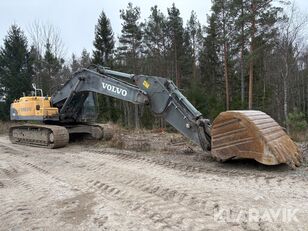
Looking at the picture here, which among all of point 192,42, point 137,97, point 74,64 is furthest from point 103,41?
point 137,97

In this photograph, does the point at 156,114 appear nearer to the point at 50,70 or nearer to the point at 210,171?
the point at 210,171

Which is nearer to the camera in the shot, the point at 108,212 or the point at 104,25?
the point at 108,212

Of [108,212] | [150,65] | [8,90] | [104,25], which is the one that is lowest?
[108,212]

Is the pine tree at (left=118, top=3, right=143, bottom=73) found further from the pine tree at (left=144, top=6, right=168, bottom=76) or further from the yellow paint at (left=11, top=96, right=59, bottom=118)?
the yellow paint at (left=11, top=96, right=59, bottom=118)

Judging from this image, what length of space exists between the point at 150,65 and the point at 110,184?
28692 mm

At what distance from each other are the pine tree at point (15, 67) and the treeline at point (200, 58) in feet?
0.26

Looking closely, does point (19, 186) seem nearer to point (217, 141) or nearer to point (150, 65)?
point (217, 141)

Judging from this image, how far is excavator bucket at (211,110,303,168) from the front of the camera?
20.6 ft

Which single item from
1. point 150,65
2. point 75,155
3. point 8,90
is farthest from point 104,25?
point 75,155

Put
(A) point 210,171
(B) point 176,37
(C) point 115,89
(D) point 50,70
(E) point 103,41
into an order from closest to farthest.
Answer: (A) point 210,171, (C) point 115,89, (E) point 103,41, (D) point 50,70, (B) point 176,37

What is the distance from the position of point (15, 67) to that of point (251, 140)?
2637 cm

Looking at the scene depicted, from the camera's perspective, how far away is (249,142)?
21.2ft

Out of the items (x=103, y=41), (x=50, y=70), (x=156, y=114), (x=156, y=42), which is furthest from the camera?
(x=156, y=42)

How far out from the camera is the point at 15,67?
28.5 meters
